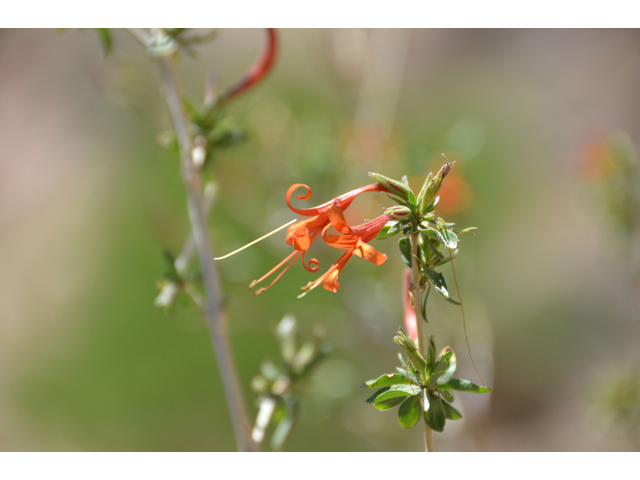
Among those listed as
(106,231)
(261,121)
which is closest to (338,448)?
(261,121)

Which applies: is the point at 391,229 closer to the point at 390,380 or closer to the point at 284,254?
the point at 390,380

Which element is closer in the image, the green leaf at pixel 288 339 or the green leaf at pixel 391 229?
the green leaf at pixel 391 229

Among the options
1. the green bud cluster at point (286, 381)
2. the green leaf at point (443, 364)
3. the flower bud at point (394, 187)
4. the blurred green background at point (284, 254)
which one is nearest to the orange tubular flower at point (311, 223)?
the flower bud at point (394, 187)

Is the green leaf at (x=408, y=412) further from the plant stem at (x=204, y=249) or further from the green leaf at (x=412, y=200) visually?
the plant stem at (x=204, y=249)

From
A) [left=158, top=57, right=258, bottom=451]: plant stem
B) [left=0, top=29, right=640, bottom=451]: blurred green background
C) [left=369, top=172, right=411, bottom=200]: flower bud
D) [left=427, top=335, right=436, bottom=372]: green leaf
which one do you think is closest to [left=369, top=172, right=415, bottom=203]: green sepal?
[left=369, top=172, right=411, bottom=200]: flower bud

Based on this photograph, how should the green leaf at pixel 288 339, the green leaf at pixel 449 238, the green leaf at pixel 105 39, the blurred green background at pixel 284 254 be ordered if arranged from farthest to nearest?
the blurred green background at pixel 284 254, the green leaf at pixel 288 339, the green leaf at pixel 105 39, the green leaf at pixel 449 238

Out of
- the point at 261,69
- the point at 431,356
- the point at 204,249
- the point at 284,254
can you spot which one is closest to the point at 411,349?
the point at 431,356

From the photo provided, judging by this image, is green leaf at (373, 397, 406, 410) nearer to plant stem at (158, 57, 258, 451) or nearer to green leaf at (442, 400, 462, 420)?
green leaf at (442, 400, 462, 420)

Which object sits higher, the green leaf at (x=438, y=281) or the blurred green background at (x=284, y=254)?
the blurred green background at (x=284, y=254)
